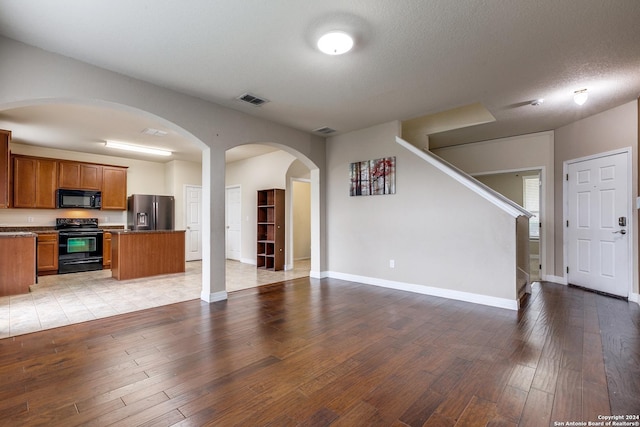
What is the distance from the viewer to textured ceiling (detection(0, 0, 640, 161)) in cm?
221

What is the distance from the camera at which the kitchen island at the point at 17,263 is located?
432 cm

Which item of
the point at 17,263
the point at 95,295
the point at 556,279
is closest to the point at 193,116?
the point at 95,295

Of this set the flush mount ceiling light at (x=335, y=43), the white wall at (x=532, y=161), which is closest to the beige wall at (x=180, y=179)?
the flush mount ceiling light at (x=335, y=43)

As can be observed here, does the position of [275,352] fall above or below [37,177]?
below

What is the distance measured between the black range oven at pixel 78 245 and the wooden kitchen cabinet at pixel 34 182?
56 cm

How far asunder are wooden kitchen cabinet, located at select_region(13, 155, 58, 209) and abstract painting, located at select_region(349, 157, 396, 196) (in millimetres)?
6407

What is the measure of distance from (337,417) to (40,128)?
21.5 ft

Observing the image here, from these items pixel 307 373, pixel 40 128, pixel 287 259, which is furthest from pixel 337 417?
pixel 40 128

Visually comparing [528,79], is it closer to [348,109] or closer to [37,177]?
[348,109]

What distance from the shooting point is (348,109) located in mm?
4285

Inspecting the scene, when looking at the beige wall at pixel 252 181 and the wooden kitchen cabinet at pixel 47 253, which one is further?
the beige wall at pixel 252 181

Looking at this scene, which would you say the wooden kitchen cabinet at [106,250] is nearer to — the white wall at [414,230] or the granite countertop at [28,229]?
the granite countertop at [28,229]

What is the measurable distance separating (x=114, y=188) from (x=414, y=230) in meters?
7.03

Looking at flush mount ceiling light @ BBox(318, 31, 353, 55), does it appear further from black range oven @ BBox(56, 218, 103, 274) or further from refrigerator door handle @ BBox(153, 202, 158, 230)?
black range oven @ BBox(56, 218, 103, 274)
